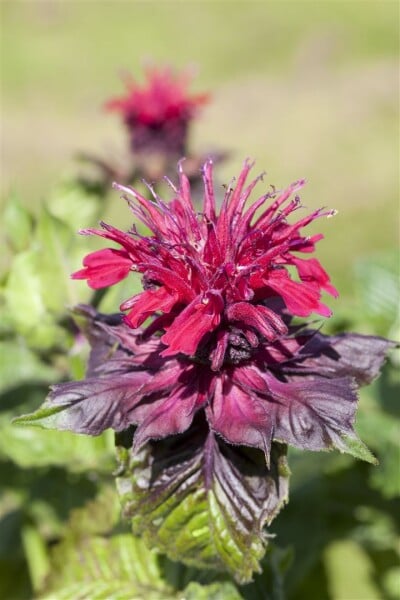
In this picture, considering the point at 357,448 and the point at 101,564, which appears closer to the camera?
the point at 357,448

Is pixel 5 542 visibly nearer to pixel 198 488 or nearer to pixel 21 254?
pixel 21 254

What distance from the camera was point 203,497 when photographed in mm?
909

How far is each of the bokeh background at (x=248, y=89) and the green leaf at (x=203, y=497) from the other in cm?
260

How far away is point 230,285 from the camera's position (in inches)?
34.4

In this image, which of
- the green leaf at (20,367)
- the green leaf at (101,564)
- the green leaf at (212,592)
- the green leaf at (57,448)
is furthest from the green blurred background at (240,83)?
the green leaf at (212,592)

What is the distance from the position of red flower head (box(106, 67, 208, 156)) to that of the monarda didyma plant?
4.33ft

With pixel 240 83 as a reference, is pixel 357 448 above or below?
below

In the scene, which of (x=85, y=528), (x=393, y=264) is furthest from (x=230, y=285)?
(x=393, y=264)

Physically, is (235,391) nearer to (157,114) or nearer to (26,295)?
(26,295)

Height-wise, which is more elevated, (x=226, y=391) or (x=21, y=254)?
(x=21, y=254)

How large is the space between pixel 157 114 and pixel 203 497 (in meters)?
1.54

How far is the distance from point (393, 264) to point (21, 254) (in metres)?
0.84

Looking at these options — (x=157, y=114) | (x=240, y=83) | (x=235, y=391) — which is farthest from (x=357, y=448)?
(x=240, y=83)

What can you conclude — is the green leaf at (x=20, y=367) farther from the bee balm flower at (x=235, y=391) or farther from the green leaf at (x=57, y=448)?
the bee balm flower at (x=235, y=391)
